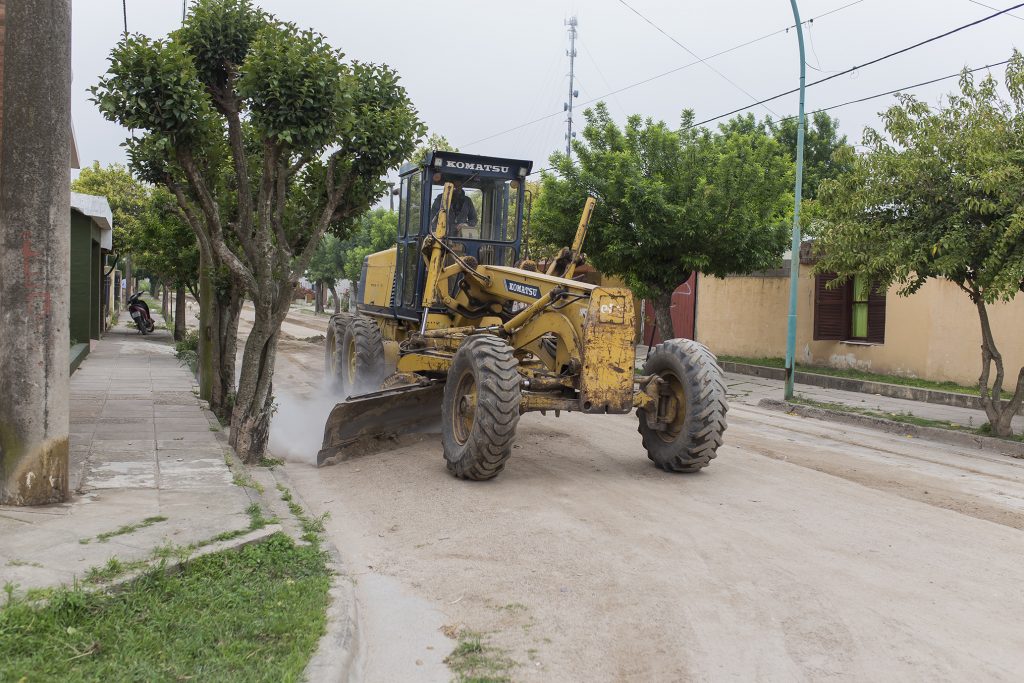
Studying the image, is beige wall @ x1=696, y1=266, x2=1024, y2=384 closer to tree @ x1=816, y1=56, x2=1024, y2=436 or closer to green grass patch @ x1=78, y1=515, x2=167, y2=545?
tree @ x1=816, y1=56, x2=1024, y2=436

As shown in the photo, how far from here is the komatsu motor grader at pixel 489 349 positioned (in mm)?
8422

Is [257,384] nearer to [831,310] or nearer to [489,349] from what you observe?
[489,349]

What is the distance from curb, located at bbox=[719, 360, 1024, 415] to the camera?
17312 mm

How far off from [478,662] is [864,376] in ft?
60.1

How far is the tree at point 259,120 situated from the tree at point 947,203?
24.4 ft

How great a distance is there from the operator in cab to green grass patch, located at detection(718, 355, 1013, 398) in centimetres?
1109

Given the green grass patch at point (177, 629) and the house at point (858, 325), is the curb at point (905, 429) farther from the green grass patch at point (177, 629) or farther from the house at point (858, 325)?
the green grass patch at point (177, 629)

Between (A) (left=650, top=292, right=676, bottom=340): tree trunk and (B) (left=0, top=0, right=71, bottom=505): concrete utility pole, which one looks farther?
(A) (left=650, top=292, right=676, bottom=340): tree trunk

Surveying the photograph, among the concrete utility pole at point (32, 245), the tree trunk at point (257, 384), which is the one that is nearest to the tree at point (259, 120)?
the tree trunk at point (257, 384)

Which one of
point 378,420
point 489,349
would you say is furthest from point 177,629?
point 378,420

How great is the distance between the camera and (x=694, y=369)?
8828 mm

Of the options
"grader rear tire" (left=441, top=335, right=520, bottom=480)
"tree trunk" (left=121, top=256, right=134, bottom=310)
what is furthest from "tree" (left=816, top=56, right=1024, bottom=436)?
"tree trunk" (left=121, top=256, right=134, bottom=310)

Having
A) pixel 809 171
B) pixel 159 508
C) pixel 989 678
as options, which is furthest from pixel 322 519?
pixel 809 171

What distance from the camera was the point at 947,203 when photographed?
519 inches
